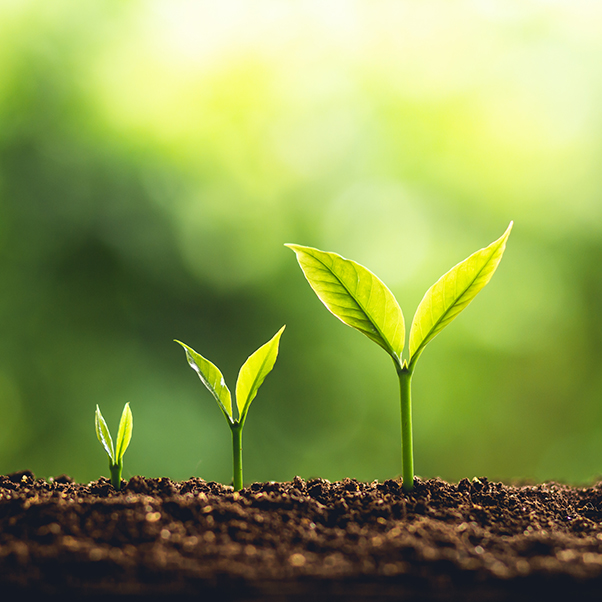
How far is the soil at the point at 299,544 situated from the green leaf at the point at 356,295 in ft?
0.86

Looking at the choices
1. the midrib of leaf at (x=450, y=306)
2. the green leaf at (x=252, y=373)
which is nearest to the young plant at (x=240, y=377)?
the green leaf at (x=252, y=373)

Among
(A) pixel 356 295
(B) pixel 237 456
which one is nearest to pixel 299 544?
Answer: (B) pixel 237 456

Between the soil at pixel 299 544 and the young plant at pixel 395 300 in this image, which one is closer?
the soil at pixel 299 544

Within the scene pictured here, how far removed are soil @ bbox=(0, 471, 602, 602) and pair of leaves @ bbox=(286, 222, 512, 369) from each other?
0.25 metres

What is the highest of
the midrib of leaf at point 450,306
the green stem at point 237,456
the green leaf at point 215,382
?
the midrib of leaf at point 450,306

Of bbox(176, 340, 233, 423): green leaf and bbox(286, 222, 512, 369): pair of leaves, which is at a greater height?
bbox(286, 222, 512, 369): pair of leaves

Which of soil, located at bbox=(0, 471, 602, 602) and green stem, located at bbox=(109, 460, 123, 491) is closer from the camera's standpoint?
soil, located at bbox=(0, 471, 602, 602)

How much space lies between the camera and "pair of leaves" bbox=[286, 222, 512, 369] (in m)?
0.81

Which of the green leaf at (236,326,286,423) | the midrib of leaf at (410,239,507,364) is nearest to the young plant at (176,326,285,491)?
the green leaf at (236,326,286,423)

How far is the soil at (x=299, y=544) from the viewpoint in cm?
49

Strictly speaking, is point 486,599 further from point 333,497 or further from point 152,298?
point 152,298

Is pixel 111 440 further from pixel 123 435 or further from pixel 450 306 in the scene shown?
pixel 450 306

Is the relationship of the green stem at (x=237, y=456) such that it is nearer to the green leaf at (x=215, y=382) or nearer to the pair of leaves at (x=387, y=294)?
the green leaf at (x=215, y=382)

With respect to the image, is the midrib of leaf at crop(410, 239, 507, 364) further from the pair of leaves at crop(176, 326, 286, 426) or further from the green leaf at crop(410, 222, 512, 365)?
the pair of leaves at crop(176, 326, 286, 426)
